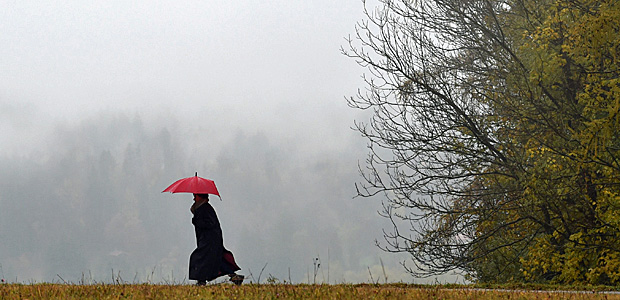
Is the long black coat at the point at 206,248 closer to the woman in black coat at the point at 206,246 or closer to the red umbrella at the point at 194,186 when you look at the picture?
the woman in black coat at the point at 206,246

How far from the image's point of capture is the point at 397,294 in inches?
276

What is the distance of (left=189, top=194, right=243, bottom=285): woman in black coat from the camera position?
29.7 ft

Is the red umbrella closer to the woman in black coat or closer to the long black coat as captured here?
the woman in black coat

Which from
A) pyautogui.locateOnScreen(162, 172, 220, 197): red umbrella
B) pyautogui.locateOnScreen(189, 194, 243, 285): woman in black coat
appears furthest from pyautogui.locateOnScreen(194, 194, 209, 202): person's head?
pyautogui.locateOnScreen(162, 172, 220, 197): red umbrella

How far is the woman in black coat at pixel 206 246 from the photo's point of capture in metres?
9.05

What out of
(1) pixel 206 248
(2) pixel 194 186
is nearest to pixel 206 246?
(1) pixel 206 248

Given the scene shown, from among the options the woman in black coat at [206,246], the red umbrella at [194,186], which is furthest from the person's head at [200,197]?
the red umbrella at [194,186]

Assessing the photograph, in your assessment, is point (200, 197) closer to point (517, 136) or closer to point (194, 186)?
point (194, 186)

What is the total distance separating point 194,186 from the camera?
8898 millimetres

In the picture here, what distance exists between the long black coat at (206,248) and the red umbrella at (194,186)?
0.30 meters

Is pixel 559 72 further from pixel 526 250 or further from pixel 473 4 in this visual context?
pixel 526 250

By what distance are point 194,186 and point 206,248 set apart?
104cm

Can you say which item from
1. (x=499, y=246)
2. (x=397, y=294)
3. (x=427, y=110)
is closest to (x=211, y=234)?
(x=397, y=294)

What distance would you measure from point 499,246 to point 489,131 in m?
2.63
